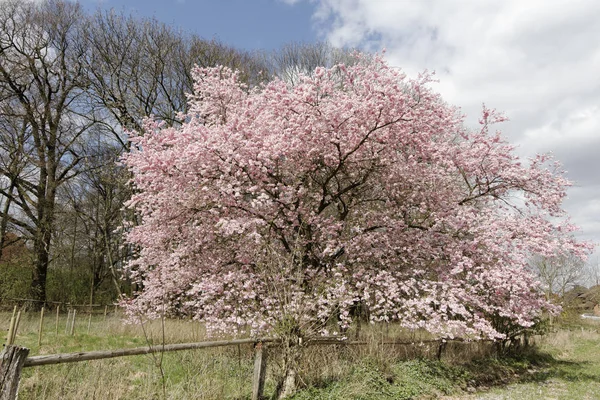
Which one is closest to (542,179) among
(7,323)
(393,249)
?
(393,249)

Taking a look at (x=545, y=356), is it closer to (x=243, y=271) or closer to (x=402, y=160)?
(x=402, y=160)

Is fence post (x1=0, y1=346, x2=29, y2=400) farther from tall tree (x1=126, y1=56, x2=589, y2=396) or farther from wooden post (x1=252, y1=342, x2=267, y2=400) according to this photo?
tall tree (x1=126, y1=56, x2=589, y2=396)

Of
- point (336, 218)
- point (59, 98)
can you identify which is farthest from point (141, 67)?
point (336, 218)

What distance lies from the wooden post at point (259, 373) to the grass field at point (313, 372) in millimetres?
194

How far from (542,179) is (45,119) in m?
22.2

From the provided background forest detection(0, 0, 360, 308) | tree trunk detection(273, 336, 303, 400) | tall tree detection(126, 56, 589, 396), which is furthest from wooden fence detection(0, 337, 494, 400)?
background forest detection(0, 0, 360, 308)

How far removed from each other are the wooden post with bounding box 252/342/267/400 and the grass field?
0.64 ft

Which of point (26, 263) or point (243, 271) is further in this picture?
point (26, 263)

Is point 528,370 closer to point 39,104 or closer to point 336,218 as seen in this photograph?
point 336,218

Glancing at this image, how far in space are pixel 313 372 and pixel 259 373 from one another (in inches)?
55.0

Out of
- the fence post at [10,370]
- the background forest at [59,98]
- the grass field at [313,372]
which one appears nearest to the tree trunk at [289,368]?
the grass field at [313,372]

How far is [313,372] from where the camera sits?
7.17 meters

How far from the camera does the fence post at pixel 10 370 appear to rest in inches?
147

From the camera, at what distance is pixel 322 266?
31.7 ft
